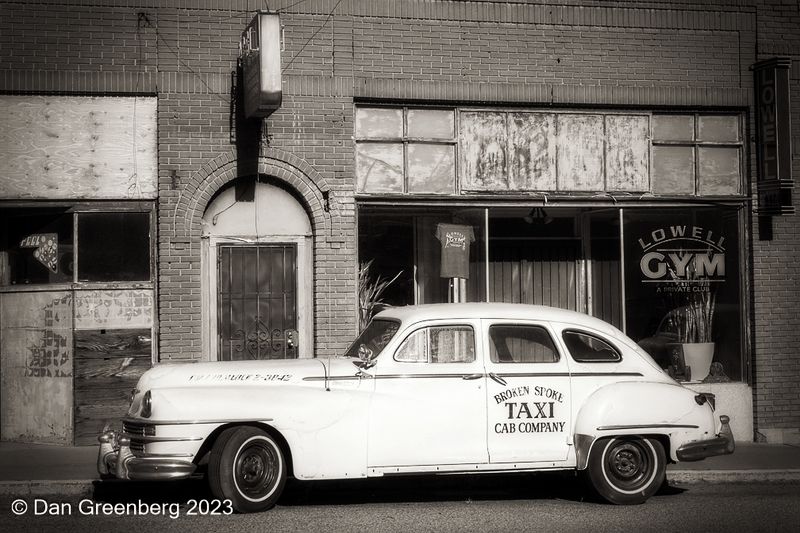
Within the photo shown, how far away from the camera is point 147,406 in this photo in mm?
8180

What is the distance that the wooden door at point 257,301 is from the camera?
40.2ft

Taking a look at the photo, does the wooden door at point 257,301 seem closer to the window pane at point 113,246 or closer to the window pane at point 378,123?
the window pane at point 113,246

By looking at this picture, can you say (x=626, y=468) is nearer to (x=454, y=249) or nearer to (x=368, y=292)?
(x=454, y=249)

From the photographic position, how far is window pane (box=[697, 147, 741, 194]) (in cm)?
1341

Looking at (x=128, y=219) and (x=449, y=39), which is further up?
(x=449, y=39)

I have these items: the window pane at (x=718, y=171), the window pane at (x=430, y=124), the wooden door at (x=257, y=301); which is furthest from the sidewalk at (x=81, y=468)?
the window pane at (x=430, y=124)

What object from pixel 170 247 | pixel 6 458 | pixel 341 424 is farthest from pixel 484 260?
pixel 6 458

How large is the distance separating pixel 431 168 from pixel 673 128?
3.41 metres

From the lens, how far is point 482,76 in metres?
12.8

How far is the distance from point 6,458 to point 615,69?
29.3 feet

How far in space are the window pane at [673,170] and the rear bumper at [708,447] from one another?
16.3 feet

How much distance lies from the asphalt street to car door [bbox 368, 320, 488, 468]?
490 mm

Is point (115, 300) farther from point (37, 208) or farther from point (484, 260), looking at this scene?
point (484, 260)

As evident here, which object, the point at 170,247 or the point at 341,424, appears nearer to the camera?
the point at 341,424
